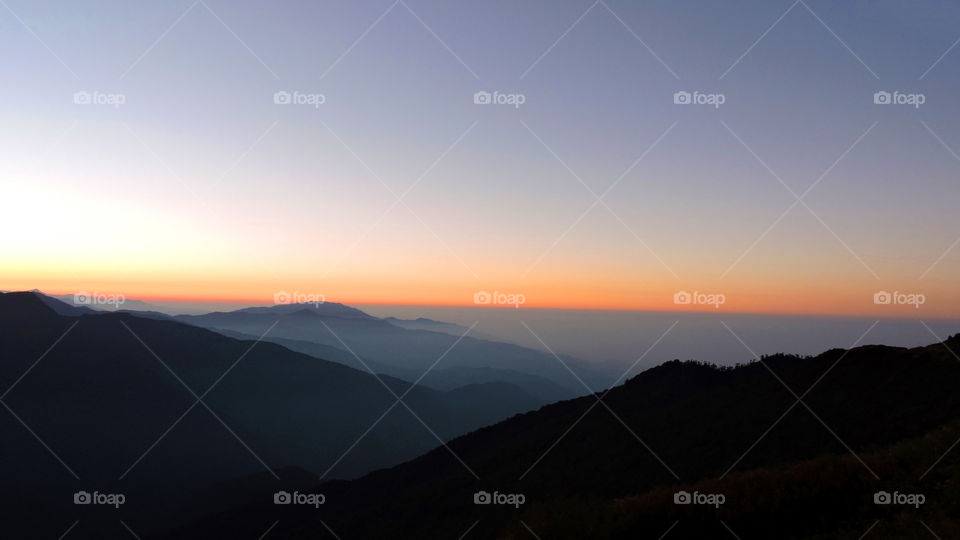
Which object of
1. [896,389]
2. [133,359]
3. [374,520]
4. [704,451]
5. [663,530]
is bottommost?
[374,520]

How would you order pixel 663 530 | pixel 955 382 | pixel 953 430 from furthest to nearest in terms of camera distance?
pixel 955 382 < pixel 953 430 < pixel 663 530

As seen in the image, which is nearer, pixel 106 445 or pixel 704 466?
pixel 704 466

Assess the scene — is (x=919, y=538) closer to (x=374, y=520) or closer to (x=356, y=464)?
(x=374, y=520)

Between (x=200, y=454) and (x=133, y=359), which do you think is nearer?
(x=200, y=454)

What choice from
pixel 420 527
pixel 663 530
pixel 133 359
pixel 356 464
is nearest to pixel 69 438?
pixel 133 359

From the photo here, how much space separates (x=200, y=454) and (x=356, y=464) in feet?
176

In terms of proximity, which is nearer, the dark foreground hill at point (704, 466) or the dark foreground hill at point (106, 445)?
the dark foreground hill at point (704, 466)

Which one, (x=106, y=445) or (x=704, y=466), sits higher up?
(x=106, y=445)

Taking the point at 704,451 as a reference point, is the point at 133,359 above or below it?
above

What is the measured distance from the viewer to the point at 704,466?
36031mm

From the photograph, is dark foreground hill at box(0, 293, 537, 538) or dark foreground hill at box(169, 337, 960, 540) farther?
dark foreground hill at box(0, 293, 537, 538)

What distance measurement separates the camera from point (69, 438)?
148625 mm

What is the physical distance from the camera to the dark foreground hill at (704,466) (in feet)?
57.4

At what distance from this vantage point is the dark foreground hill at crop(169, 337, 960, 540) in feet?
57.4
